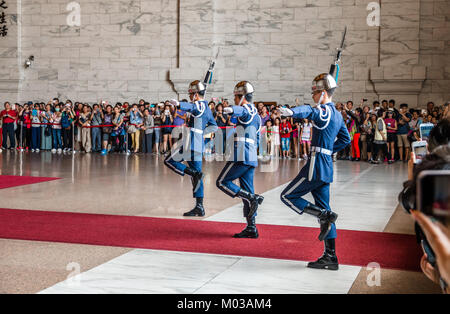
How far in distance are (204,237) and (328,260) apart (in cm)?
164

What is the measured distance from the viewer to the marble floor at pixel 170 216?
423 cm

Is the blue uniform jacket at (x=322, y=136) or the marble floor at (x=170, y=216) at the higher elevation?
the blue uniform jacket at (x=322, y=136)

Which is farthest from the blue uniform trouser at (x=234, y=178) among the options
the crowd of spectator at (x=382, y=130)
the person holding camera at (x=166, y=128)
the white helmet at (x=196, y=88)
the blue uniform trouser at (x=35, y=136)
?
the blue uniform trouser at (x=35, y=136)

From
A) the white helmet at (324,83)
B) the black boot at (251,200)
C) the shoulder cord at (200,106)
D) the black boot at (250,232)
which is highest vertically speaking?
the white helmet at (324,83)

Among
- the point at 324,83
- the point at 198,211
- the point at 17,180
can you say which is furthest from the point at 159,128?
the point at 324,83

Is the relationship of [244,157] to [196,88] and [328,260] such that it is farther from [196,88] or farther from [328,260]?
[328,260]

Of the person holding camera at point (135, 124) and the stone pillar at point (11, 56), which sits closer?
the person holding camera at point (135, 124)

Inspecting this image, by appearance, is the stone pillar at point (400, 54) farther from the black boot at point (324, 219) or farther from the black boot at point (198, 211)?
the black boot at point (324, 219)

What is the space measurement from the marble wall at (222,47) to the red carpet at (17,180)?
918cm

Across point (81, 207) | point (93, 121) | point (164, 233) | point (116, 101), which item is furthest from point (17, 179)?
point (116, 101)

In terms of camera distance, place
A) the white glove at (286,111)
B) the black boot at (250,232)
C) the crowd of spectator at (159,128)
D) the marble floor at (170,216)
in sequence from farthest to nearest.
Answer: the crowd of spectator at (159,128), the black boot at (250,232), the white glove at (286,111), the marble floor at (170,216)

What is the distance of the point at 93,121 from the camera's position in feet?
59.7

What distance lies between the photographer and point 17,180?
10.5 meters

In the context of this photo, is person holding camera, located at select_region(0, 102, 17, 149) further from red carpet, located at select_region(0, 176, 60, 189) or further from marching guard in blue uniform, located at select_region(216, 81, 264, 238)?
marching guard in blue uniform, located at select_region(216, 81, 264, 238)
